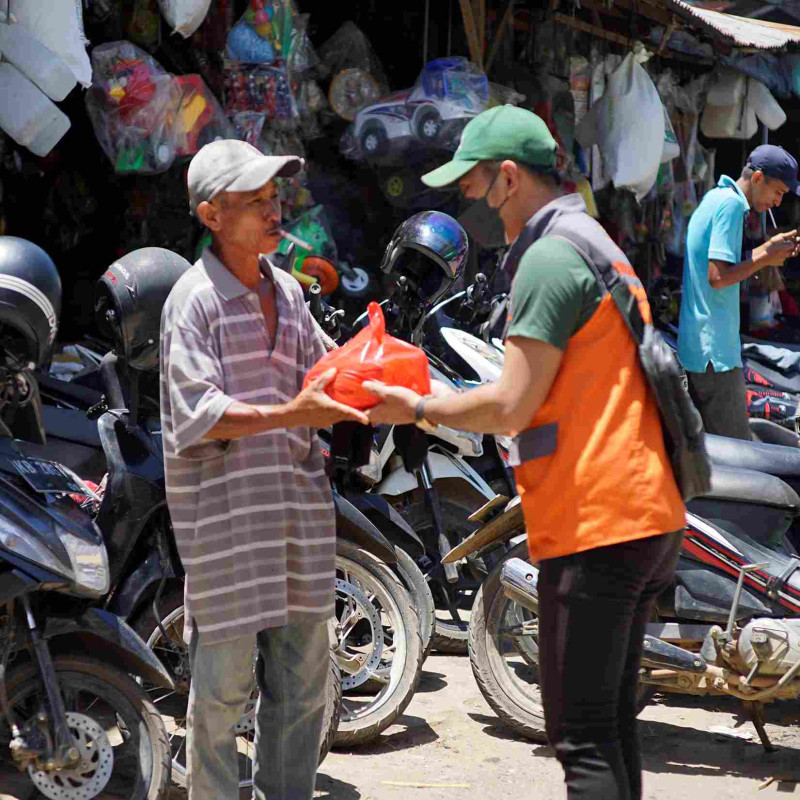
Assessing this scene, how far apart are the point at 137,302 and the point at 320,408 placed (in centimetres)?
127

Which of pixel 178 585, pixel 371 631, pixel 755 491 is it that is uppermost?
pixel 755 491

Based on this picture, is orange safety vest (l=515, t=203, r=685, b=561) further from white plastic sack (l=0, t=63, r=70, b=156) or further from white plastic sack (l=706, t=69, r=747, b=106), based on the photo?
white plastic sack (l=706, t=69, r=747, b=106)

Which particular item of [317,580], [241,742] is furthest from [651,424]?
[241,742]

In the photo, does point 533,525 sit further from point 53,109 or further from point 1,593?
point 53,109

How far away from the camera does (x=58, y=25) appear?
498 centimetres

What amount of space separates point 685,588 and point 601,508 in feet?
5.92

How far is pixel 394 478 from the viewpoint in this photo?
5340 mm

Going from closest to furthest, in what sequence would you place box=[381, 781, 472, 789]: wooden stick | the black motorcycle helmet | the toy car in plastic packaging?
the black motorcycle helmet
box=[381, 781, 472, 789]: wooden stick
the toy car in plastic packaging

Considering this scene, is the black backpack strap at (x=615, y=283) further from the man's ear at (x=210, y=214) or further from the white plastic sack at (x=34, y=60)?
the white plastic sack at (x=34, y=60)

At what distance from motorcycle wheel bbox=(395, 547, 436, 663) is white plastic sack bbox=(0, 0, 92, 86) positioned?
2321mm

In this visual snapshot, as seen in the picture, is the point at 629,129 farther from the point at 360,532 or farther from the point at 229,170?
the point at 229,170

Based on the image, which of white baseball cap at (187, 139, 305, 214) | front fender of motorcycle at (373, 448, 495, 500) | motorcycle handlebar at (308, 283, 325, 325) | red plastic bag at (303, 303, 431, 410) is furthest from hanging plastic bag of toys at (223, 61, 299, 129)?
red plastic bag at (303, 303, 431, 410)

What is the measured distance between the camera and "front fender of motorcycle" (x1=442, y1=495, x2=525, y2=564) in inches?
177

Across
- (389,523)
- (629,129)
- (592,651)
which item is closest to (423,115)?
(629,129)
